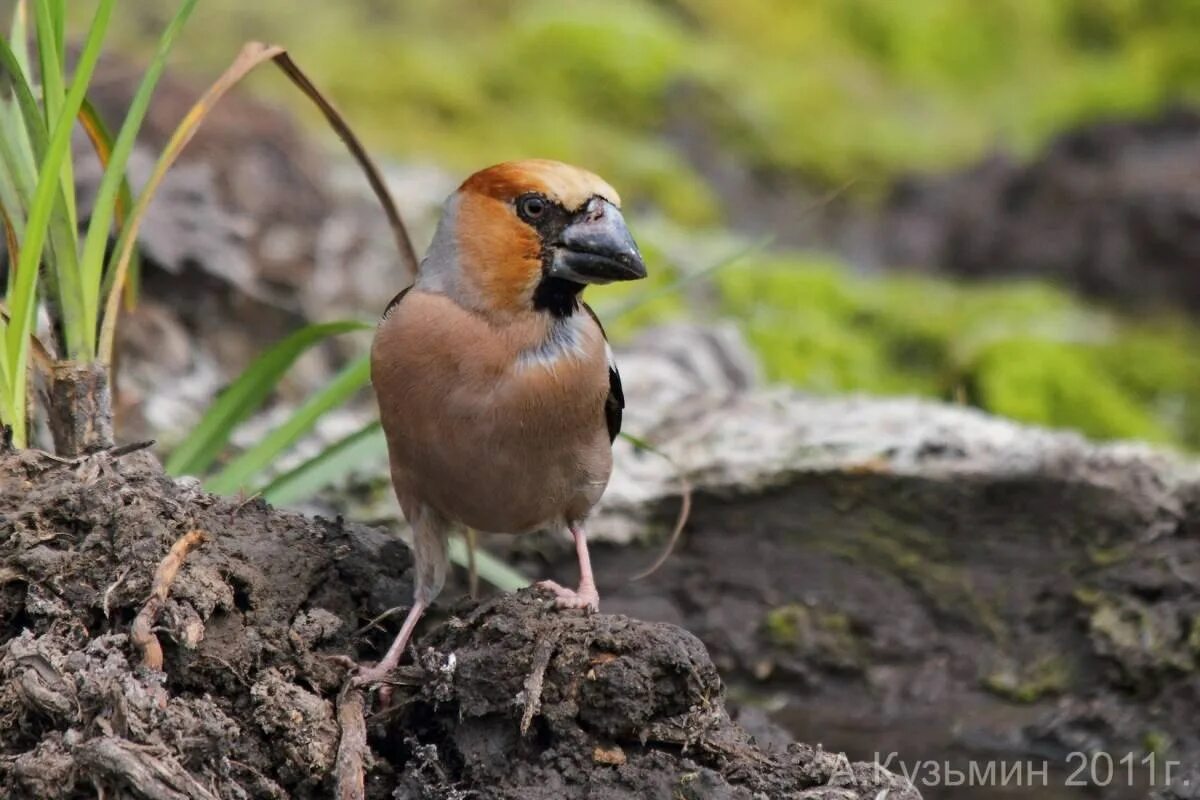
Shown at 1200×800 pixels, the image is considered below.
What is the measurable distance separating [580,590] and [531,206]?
102cm

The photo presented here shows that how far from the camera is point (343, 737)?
133 inches

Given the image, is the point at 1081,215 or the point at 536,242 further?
the point at 1081,215

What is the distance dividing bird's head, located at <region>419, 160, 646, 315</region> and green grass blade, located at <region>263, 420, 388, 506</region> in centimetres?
76

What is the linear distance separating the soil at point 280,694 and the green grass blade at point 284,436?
0.90 m

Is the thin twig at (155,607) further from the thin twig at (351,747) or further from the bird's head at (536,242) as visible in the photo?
the bird's head at (536,242)

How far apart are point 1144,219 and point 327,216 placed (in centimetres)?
564

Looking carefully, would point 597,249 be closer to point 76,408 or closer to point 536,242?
point 536,242

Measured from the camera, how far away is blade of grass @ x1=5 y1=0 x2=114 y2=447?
3.67 m

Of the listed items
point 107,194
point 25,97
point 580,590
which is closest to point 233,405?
point 107,194

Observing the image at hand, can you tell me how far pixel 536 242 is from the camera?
401cm

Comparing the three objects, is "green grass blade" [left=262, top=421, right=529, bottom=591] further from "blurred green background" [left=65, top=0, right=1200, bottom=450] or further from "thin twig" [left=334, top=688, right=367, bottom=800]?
"blurred green background" [left=65, top=0, right=1200, bottom=450]

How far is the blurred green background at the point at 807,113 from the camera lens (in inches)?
344

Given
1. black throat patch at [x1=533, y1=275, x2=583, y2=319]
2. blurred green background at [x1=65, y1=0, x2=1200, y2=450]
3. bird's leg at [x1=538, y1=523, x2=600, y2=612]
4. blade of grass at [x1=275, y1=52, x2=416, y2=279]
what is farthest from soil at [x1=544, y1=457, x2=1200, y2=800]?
blurred green background at [x1=65, y1=0, x2=1200, y2=450]

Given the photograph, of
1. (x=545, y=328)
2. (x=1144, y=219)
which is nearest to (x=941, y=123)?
(x=1144, y=219)
